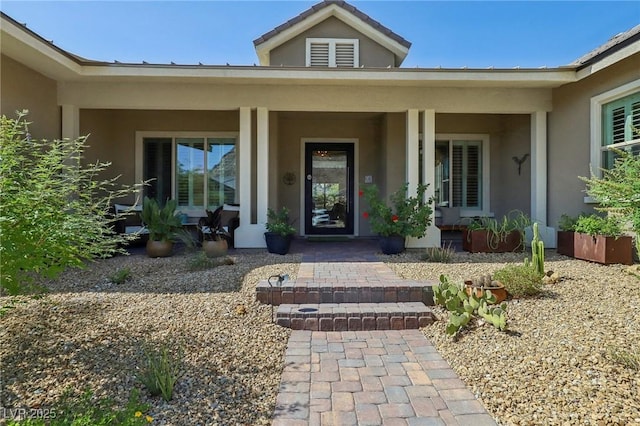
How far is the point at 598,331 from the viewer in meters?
2.92

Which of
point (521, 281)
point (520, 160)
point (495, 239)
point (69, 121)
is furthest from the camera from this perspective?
point (520, 160)

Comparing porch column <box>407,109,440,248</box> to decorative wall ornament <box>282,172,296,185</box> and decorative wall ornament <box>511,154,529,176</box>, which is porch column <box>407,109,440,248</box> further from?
decorative wall ornament <box>282,172,296,185</box>

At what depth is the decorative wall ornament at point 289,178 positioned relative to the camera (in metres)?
9.04

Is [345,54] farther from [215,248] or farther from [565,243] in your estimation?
[565,243]

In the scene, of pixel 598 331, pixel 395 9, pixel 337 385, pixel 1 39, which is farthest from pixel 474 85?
pixel 1 39

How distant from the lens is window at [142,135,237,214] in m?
8.66

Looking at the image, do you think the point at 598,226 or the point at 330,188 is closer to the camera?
the point at 598,226

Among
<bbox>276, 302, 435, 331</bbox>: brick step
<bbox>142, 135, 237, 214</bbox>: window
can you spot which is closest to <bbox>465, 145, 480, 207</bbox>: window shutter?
<bbox>142, 135, 237, 214</bbox>: window

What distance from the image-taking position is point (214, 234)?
668cm

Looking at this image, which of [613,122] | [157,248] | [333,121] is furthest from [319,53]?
[613,122]

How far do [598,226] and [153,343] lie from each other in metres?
5.82

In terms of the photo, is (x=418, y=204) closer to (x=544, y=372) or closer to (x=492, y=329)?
(x=492, y=329)

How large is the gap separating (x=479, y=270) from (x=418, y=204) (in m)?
1.81

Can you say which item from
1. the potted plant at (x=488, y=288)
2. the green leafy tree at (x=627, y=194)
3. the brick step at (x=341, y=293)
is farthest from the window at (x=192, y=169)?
the green leafy tree at (x=627, y=194)
